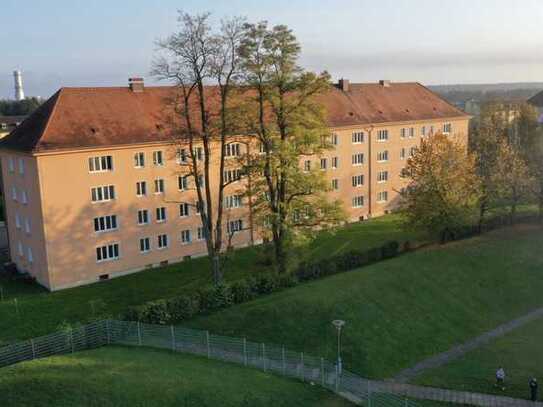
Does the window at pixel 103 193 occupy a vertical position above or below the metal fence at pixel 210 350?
above

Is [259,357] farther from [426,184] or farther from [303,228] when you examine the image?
[426,184]

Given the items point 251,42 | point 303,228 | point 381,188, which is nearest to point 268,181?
point 303,228

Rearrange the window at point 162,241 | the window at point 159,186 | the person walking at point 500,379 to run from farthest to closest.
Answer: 1. the window at point 162,241
2. the window at point 159,186
3. the person walking at point 500,379

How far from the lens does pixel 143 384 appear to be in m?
20.8

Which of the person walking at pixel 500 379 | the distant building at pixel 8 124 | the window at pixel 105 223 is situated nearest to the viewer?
the person walking at pixel 500 379

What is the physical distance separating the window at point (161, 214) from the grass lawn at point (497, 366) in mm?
24116

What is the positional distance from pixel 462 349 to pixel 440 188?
16.1 metres

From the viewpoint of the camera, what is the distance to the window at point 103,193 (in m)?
41.0

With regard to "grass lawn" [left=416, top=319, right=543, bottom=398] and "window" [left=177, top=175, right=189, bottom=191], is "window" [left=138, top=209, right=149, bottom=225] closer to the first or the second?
"window" [left=177, top=175, right=189, bottom=191]

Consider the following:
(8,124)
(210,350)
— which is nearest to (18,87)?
(8,124)

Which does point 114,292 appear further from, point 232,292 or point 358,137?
point 358,137

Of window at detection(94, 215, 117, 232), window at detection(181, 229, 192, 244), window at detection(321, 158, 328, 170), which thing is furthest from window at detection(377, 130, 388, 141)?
window at detection(94, 215, 117, 232)

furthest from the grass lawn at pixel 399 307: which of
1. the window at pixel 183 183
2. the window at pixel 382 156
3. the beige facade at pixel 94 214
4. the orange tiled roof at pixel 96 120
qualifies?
the window at pixel 382 156

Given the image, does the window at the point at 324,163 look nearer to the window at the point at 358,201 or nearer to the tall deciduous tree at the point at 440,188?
the window at the point at 358,201
